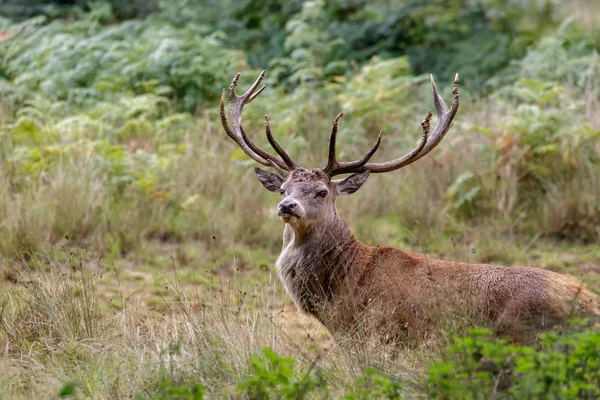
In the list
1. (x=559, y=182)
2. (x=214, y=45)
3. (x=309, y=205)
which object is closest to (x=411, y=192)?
(x=559, y=182)

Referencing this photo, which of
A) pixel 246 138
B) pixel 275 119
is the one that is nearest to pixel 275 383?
pixel 246 138

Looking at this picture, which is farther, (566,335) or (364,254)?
(364,254)

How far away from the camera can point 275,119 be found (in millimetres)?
11430

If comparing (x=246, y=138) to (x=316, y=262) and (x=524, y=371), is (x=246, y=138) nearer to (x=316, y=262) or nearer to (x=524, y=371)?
(x=316, y=262)

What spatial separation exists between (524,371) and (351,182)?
2.96m

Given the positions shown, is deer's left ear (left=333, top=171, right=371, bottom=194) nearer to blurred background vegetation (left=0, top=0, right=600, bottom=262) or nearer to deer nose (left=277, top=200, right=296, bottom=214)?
deer nose (left=277, top=200, right=296, bottom=214)

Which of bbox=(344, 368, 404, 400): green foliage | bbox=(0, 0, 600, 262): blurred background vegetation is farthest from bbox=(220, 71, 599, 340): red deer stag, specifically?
bbox=(0, 0, 600, 262): blurred background vegetation

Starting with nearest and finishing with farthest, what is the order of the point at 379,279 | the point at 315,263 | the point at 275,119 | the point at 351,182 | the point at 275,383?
1. the point at 275,383
2. the point at 379,279
3. the point at 315,263
4. the point at 351,182
5. the point at 275,119

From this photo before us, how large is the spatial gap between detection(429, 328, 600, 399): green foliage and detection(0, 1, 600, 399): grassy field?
1cm

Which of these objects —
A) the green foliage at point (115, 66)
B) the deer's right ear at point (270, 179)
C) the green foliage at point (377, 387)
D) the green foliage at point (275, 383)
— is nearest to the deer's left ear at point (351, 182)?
the deer's right ear at point (270, 179)

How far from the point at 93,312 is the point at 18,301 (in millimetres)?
516

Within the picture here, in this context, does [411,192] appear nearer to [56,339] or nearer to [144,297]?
[144,297]

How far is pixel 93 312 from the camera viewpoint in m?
5.56

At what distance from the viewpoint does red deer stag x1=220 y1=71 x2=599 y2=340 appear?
17.6 ft
